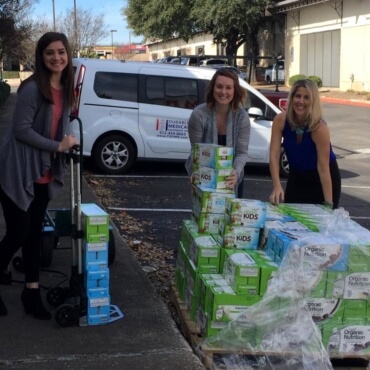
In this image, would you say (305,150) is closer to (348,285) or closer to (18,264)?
(348,285)

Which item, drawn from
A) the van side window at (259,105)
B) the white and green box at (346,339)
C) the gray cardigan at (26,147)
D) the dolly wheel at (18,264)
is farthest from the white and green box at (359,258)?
the van side window at (259,105)

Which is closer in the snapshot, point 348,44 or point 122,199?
point 122,199

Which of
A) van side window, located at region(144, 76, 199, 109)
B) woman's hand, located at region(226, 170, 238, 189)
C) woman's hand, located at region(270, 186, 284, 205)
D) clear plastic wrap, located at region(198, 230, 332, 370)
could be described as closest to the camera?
clear plastic wrap, located at region(198, 230, 332, 370)

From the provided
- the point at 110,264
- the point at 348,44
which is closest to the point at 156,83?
the point at 110,264

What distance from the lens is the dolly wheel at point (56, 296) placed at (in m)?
4.58

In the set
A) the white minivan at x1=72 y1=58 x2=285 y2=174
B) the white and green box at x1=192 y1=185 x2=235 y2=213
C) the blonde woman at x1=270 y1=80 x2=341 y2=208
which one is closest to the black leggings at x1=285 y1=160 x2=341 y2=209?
the blonde woman at x1=270 y1=80 x2=341 y2=208

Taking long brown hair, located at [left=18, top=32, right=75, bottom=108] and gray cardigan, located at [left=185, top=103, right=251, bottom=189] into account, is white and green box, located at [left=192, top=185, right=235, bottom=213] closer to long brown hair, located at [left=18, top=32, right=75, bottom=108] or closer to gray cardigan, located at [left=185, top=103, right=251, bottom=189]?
gray cardigan, located at [left=185, top=103, right=251, bottom=189]

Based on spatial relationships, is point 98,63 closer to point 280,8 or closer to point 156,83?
point 156,83

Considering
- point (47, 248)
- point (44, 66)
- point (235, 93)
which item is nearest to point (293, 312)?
point (235, 93)

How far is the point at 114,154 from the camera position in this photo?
11.0 meters

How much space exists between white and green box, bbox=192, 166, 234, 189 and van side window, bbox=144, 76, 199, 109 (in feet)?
21.5

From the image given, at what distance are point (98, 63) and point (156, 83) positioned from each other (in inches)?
41.4

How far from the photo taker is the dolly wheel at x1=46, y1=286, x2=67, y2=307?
4.58 metres

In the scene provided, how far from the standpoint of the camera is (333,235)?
3.97 m
